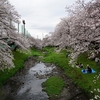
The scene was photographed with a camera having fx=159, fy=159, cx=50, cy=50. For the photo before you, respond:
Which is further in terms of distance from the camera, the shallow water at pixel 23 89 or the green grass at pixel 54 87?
the green grass at pixel 54 87

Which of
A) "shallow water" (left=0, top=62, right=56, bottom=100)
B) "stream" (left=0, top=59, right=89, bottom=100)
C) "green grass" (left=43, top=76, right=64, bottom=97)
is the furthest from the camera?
"green grass" (left=43, top=76, right=64, bottom=97)

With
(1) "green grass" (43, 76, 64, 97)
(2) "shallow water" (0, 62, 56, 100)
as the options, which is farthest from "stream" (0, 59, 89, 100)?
(1) "green grass" (43, 76, 64, 97)

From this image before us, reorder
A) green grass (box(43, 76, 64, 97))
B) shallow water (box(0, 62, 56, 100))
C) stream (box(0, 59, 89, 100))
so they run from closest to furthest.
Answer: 1. stream (box(0, 59, 89, 100))
2. shallow water (box(0, 62, 56, 100))
3. green grass (box(43, 76, 64, 97))

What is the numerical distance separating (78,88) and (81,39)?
262 inches

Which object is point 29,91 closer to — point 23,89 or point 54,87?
point 23,89

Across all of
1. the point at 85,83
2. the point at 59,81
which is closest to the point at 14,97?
the point at 59,81

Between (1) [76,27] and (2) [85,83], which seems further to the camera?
(2) [85,83]

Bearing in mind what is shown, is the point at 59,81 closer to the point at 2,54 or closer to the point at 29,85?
the point at 29,85

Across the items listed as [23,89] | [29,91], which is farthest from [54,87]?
[23,89]

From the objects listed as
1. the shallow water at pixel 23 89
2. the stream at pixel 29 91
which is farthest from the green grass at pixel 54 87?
the shallow water at pixel 23 89

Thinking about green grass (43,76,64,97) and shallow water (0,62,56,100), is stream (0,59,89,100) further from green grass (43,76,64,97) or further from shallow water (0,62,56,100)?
green grass (43,76,64,97)

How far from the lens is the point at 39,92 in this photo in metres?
19.0

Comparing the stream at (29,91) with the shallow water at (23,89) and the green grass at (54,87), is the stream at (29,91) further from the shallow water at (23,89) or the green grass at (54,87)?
the green grass at (54,87)

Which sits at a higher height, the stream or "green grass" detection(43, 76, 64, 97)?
"green grass" detection(43, 76, 64, 97)
